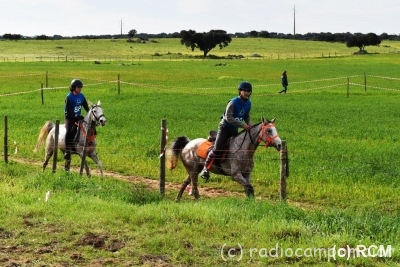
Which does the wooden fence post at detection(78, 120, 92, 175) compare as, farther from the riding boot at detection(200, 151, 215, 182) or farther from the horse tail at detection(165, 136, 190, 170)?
the riding boot at detection(200, 151, 215, 182)

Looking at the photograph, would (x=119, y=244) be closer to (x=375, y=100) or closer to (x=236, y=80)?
(x=375, y=100)

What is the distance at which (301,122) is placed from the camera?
25.1 m

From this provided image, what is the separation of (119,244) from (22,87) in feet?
134

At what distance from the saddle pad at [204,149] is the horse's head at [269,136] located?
1.29 metres

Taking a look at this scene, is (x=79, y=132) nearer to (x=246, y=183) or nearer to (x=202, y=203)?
(x=202, y=203)

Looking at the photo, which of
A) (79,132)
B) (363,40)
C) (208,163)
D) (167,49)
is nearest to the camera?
(208,163)

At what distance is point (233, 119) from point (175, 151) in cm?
218

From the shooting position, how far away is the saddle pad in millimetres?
11742

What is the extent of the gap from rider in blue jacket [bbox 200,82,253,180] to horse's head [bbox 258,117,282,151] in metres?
0.33

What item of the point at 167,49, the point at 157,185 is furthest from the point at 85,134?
the point at 167,49

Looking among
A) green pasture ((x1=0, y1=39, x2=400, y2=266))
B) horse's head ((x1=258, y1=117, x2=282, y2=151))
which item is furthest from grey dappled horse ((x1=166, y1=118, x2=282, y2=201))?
green pasture ((x1=0, y1=39, x2=400, y2=266))

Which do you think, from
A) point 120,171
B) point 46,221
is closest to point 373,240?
point 46,221

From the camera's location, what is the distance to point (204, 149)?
38.8 feet

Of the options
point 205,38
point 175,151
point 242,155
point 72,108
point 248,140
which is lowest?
Result: point 175,151
